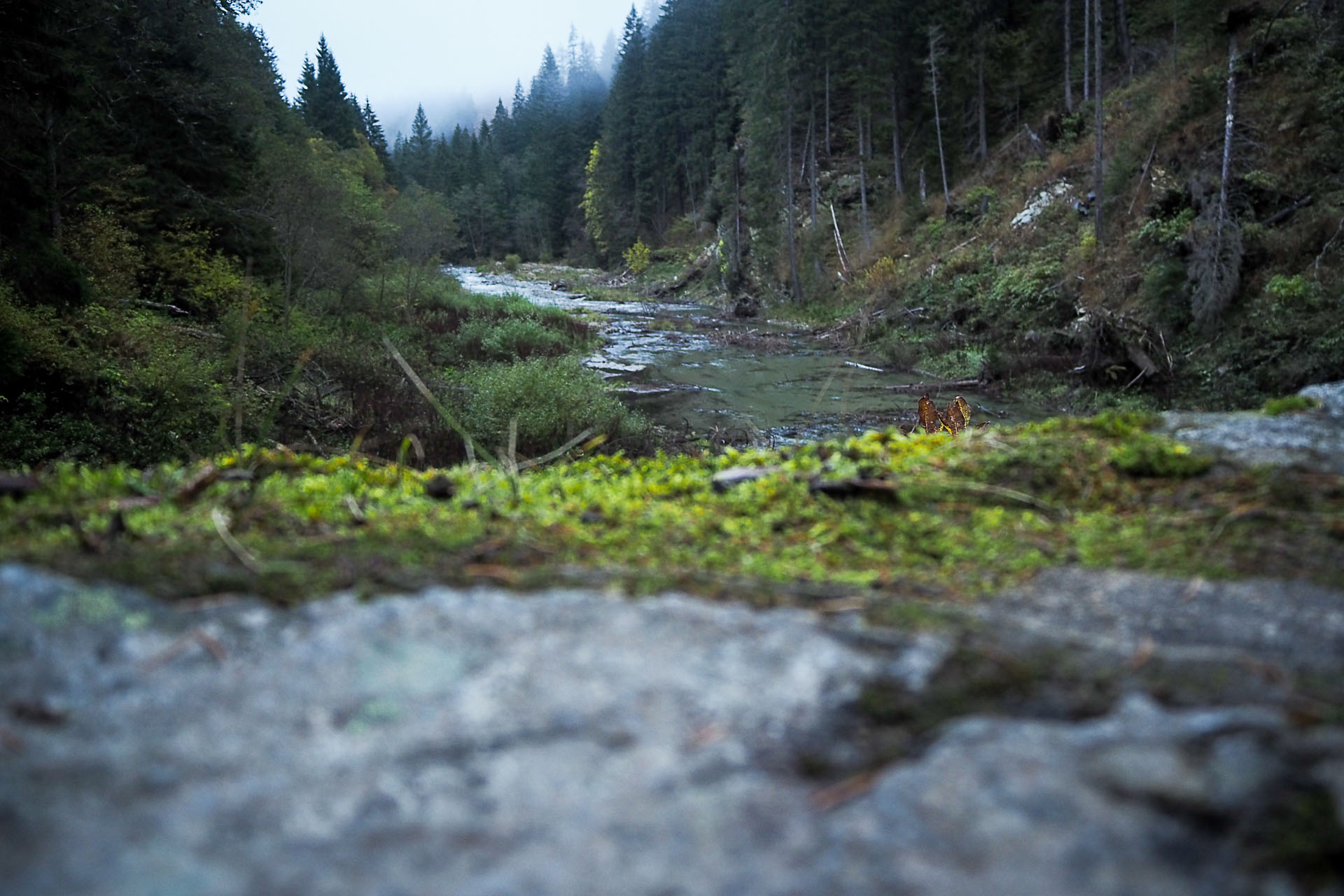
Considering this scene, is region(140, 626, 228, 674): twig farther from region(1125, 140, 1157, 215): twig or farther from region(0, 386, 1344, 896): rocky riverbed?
region(1125, 140, 1157, 215): twig

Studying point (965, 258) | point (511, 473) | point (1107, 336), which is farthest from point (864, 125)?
point (511, 473)

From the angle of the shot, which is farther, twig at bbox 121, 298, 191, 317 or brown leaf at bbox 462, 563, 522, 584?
twig at bbox 121, 298, 191, 317

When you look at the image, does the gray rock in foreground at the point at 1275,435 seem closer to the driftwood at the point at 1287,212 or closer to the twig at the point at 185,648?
the twig at the point at 185,648

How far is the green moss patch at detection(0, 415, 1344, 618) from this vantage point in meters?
1.85

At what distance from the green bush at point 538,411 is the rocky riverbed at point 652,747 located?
8644 mm

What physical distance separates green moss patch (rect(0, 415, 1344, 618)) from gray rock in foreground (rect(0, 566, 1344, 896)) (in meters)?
0.28

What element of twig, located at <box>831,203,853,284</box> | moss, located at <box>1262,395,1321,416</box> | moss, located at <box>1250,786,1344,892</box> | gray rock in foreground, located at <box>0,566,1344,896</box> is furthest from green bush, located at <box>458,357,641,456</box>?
twig, located at <box>831,203,853,284</box>

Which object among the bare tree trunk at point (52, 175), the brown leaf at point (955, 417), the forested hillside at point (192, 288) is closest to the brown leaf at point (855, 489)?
the forested hillside at point (192, 288)

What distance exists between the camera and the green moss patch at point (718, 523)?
6.07 ft

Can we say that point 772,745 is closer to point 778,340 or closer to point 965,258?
point 778,340

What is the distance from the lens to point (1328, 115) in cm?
1541

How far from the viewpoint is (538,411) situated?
1093cm

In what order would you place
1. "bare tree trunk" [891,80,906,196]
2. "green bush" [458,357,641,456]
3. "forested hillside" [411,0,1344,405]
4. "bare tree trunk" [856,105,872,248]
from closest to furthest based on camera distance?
"green bush" [458,357,641,456] → "forested hillside" [411,0,1344,405] → "bare tree trunk" [856,105,872,248] → "bare tree trunk" [891,80,906,196]

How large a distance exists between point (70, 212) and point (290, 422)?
23.3 feet
